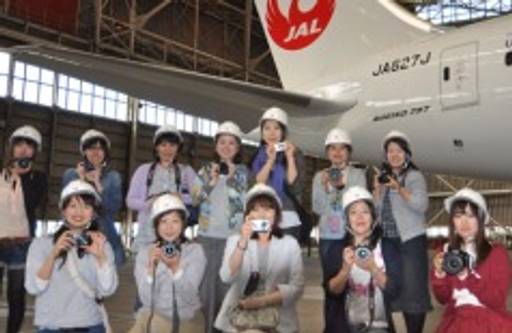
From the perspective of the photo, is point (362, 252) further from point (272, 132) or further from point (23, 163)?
point (23, 163)

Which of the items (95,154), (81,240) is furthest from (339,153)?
(81,240)

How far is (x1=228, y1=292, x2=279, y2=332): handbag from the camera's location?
14.0ft

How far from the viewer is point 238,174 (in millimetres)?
5434

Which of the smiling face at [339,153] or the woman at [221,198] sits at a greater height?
the smiling face at [339,153]

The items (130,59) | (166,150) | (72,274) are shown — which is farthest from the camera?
(130,59)

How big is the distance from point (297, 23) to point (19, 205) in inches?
300

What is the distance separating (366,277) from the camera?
14.3 ft

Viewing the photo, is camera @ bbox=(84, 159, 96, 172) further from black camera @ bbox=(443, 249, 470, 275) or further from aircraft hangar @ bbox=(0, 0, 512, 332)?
aircraft hangar @ bbox=(0, 0, 512, 332)

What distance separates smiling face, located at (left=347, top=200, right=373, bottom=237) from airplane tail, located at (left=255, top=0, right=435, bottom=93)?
20.1ft

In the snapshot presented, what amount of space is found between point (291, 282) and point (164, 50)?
2753 cm

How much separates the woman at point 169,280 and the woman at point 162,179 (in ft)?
3.54

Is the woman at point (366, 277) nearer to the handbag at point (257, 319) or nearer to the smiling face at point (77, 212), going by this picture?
the handbag at point (257, 319)

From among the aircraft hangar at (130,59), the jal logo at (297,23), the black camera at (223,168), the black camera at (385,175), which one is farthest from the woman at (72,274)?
the aircraft hangar at (130,59)

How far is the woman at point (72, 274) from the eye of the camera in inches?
159
